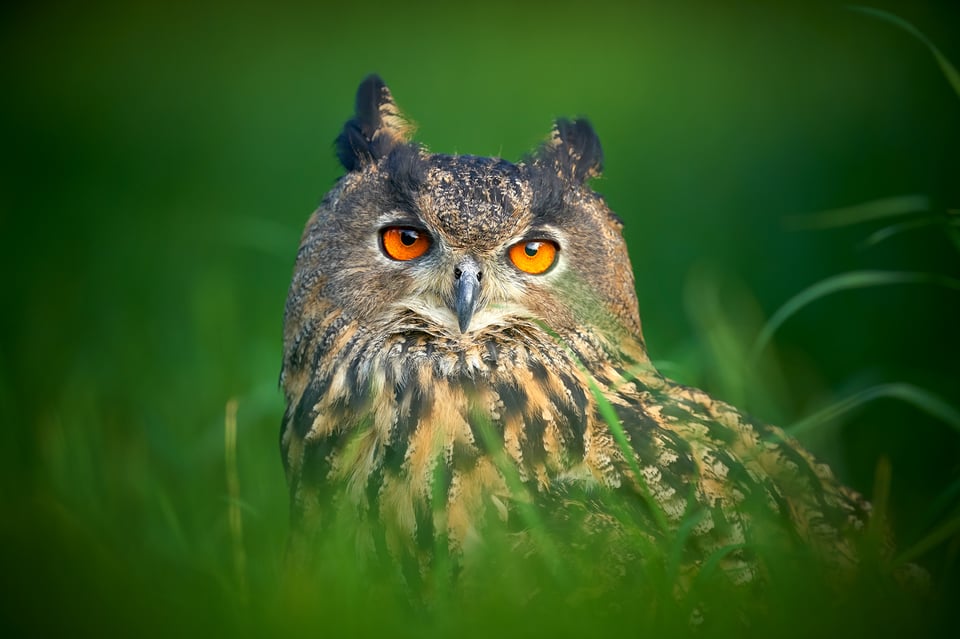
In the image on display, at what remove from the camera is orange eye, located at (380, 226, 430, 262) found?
238 centimetres

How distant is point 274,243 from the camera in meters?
3.63

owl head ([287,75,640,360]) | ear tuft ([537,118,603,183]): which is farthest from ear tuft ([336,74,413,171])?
ear tuft ([537,118,603,183])

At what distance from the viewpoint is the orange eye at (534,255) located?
2393 millimetres

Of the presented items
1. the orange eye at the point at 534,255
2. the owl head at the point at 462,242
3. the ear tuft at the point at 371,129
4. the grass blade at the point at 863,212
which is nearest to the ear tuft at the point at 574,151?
the owl head at the point at 462,242

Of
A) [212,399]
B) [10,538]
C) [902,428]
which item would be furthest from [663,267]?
[10,538]

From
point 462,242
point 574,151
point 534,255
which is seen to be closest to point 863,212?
point 574,151

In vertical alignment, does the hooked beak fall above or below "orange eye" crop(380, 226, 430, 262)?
below

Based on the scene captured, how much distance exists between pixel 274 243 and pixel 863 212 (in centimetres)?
203

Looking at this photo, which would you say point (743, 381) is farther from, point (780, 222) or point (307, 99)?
point (307, 99)

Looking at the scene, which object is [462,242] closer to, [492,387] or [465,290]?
[465,290]

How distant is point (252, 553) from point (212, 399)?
4.46ft

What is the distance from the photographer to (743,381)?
3221 mm

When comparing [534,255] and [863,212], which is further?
[863,212]

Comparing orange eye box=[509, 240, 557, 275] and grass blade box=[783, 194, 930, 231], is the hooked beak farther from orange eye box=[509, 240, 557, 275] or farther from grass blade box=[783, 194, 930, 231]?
grass blade box=[783, 194, 930, 231]
